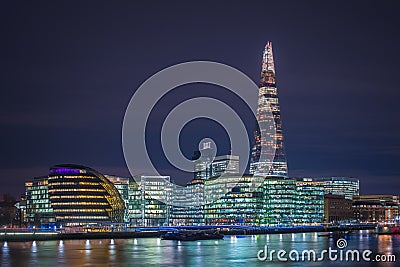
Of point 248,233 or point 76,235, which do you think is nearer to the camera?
point 76,235

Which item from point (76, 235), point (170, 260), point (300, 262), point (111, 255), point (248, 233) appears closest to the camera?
point (300, 262)

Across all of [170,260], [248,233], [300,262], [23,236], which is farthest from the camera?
[248,233]

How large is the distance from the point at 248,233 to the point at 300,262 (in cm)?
12239

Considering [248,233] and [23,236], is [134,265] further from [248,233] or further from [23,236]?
[248,233]

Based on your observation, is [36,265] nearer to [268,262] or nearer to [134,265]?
[134,265]

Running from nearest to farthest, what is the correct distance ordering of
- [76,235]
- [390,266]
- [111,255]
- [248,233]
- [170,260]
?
[390,266], [170,260], [111,255], [76,235], [248,233]

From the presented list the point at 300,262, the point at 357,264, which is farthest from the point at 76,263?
the point at 357,264

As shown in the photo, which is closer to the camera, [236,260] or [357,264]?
[357,264]

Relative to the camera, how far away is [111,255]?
79688 millimetres

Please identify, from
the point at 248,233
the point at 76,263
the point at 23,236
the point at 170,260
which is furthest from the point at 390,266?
the point at 248,233

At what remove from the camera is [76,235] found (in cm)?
15150

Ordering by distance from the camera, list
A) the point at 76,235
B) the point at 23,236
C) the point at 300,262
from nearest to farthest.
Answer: the point at 300,262
the point at 23,236
the point at 76,235

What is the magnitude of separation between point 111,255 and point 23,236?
6628cm

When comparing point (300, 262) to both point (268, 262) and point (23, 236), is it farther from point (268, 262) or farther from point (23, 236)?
point (23, 236)
